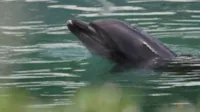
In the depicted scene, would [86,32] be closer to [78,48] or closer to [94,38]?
[94,38]

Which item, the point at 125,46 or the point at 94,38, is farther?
the point at 94,38

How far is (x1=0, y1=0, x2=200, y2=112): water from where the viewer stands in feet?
21.3

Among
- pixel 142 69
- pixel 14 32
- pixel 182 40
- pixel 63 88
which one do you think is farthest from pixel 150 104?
pixel 14 32

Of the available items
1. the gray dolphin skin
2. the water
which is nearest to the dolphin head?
the gray dolphin skin

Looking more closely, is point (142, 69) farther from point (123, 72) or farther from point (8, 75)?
point (8, 75)

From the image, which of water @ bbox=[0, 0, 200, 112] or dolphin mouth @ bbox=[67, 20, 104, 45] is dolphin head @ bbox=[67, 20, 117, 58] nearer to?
dolphin mouth @ bbox=[67, 20, 104, 45]

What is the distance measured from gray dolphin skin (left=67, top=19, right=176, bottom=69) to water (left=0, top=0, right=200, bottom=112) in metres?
0.13

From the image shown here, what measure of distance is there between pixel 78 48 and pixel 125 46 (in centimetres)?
113

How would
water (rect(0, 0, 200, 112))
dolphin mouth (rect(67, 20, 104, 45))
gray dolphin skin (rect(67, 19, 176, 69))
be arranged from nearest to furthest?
water (rect(0, 0, 200, 112))
gray dolphin skin (rect(67, 19, 176, 69))
dolphin mouth (rect(67, 20, 104, 45))

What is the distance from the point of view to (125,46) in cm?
751

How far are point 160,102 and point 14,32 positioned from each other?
3.84 meters

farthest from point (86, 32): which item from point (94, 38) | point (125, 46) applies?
point (125, 46)

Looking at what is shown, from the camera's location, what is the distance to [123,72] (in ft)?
23.6

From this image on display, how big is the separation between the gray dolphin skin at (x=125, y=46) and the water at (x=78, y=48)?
134mm
